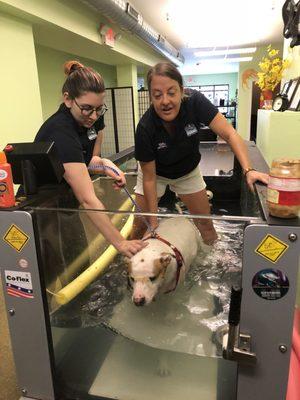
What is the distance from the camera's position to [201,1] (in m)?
5.09

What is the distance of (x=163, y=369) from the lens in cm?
138

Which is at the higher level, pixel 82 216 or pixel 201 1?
Answer: pixel 201 1

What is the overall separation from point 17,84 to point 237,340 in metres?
2.97

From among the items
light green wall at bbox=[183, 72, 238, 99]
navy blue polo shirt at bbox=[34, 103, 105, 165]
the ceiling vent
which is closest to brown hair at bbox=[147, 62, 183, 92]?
navy blue polo shirt at bbox=[34, 103, 105, 165]

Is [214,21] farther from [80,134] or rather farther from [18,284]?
[18,284]

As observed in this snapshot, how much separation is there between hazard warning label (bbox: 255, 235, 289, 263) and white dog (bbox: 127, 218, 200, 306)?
438 mm

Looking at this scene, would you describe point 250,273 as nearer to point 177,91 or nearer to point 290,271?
point 290,271

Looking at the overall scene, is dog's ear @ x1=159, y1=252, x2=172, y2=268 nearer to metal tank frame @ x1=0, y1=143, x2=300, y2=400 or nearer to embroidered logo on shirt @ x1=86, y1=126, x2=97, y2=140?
metal tank frame @ x1=0, y1=143, x2=300, y2=400

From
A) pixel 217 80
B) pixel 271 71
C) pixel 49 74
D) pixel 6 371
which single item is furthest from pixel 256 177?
pixel 217 80

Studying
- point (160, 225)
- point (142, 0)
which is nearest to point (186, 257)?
point (160, 225)

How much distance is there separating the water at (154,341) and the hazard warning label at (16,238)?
1.23 ft

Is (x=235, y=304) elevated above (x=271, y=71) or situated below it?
below

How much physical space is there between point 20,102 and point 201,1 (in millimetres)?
3472

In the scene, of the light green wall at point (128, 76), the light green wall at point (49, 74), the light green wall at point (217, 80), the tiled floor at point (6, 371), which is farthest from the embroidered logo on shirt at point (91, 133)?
the light green wall at point (217, 80)
